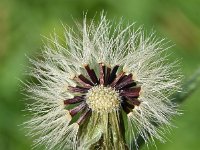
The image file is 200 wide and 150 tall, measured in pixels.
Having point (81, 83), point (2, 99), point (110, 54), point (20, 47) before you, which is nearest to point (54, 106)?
point (81, 83)

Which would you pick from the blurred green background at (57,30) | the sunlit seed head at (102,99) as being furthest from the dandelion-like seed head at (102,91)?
the blurred green background at (57,30)

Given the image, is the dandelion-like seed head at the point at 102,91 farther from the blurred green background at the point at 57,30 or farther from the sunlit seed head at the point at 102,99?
the blurred green background at the point at 57,30

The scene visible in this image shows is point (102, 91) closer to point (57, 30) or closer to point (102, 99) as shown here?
point (102, 99)

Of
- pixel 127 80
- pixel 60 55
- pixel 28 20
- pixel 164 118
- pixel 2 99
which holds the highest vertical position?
pixel 28 20

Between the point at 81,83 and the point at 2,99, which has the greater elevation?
the point at 2,99

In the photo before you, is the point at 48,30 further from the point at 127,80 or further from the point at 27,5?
the point at 127,80

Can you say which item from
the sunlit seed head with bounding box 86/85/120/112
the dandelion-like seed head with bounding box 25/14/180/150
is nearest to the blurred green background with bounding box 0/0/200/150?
the dandelion-like seed head with bounding box 25/14/180/150

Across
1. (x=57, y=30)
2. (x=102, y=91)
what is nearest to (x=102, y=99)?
(x=102, y=91)

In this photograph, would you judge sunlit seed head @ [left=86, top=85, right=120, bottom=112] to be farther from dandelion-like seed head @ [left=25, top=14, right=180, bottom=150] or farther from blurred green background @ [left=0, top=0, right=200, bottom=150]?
blurred green background @ [left=0, top=0, right=200, bottom=150]
